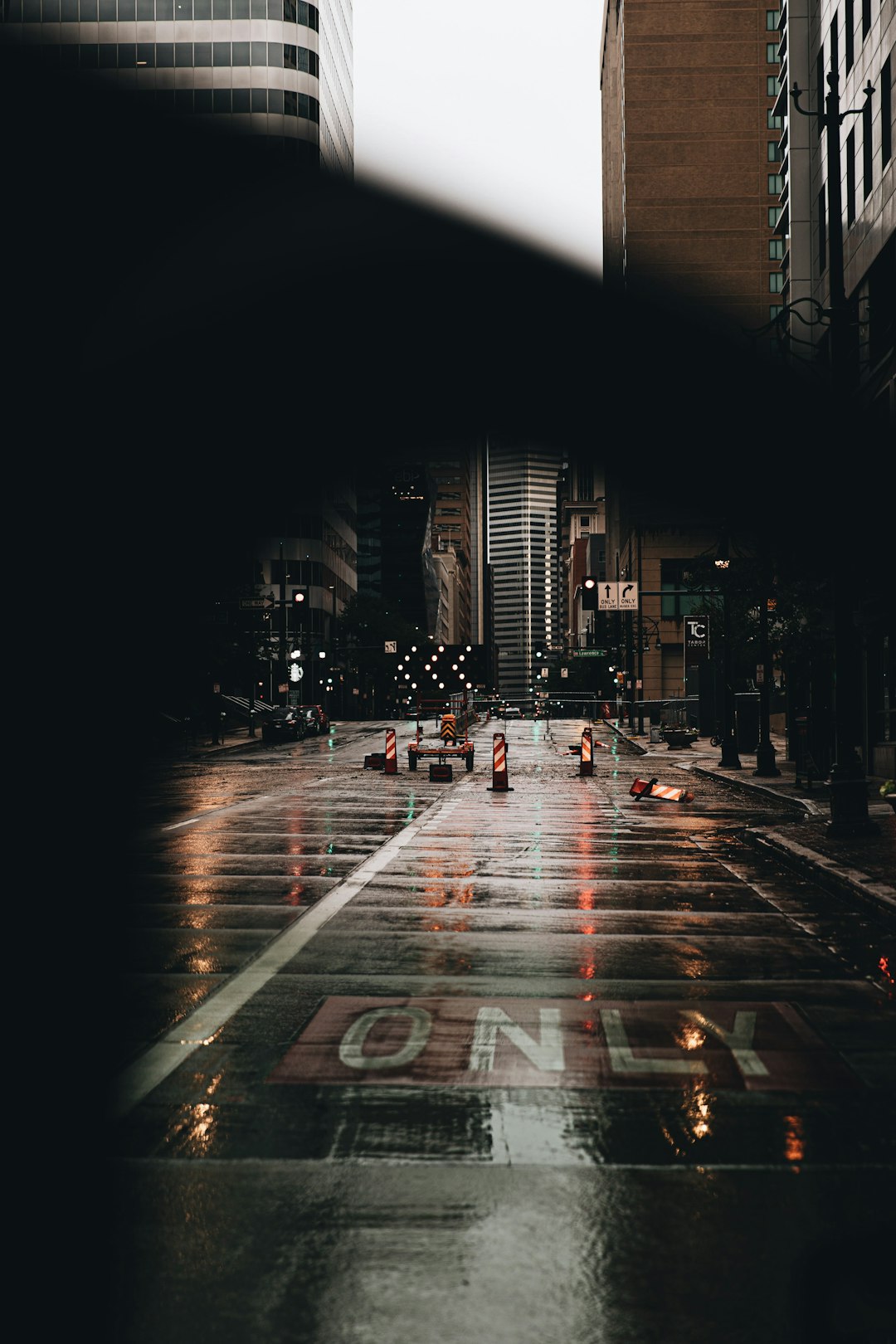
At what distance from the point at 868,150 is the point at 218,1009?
104 feet

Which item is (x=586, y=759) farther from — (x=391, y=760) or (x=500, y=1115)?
(x=500, y=1115)

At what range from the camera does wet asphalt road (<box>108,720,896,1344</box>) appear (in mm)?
4164

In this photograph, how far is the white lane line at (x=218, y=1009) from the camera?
6680mm

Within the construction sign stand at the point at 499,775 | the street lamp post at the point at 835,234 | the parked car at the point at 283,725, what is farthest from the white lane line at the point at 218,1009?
the parked car at the point at 283,725

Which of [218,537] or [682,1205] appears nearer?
[218,537]

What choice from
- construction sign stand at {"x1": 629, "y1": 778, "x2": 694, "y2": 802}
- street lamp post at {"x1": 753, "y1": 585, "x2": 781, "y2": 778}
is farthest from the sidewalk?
construction sign stand at {"x1": 629, "y1": 778, "x2": 694, "y2": 802}

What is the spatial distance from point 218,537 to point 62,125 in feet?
3.85

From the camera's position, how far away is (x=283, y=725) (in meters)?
61.9

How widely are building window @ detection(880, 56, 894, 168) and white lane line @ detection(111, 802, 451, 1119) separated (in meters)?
25.3

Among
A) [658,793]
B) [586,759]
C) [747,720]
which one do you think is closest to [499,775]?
[658,793]

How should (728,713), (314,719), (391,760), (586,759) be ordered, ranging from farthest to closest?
(314,719)
(728,713)
(586,759)
(391,760)

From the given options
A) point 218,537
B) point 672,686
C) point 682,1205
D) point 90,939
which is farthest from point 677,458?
point 672,686

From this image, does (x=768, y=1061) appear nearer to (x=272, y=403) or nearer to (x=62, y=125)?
(x=272, y=403)

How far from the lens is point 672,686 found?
108375mm
